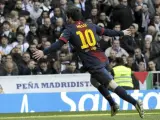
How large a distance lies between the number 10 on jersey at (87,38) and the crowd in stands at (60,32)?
18.7 feet

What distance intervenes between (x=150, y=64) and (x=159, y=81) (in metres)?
1.01

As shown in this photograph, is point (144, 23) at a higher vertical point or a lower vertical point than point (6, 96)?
higher

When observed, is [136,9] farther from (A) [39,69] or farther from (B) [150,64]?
(A) [39,69]

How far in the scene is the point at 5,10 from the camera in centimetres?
2123

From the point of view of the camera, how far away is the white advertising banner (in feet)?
59.7

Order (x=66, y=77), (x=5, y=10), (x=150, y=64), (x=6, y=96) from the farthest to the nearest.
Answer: (x=5, y=10) → (x=150, y=64) → (x=66, y=77) → (x=6, y=96)

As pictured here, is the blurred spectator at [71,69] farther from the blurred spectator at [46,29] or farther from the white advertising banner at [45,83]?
the blurred spectator at [46,29]

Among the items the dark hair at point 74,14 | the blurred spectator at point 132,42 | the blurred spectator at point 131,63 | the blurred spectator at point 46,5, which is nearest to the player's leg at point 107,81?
the dark hair at point 74,14

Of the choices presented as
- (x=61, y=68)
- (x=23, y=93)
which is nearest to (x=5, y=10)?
(x=61, y=68)

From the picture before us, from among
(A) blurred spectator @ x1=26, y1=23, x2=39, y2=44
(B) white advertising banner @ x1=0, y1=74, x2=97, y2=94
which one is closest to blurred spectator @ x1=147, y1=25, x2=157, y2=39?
(A) blurred spectator @ x1=26, y1=23, x2=39, y2=44

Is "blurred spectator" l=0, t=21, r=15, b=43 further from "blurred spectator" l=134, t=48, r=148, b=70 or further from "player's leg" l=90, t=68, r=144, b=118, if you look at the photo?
"player's leg" l=90, t=68, r=144, b=118

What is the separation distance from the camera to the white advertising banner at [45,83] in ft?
59.7

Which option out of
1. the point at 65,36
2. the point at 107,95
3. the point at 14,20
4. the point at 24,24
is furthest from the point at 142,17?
the point at 65,36

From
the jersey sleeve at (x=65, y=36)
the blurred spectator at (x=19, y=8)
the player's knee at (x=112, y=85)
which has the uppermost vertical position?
the blurred spectator at (x=19, y=8)
